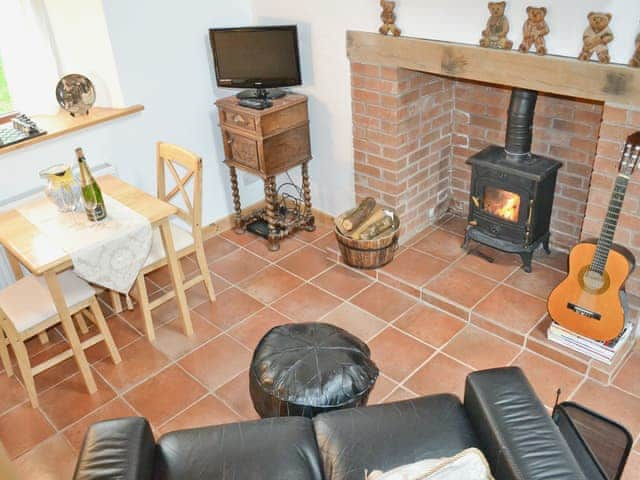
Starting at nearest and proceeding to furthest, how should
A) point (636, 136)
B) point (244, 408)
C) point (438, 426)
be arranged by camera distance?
point (438, 426) → point (636, 136) → point (244, 408)

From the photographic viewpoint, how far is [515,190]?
3285mm

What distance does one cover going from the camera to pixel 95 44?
3.38m

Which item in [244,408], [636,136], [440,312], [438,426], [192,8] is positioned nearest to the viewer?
[438,426]

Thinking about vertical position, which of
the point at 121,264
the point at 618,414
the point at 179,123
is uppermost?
the point at 179,123

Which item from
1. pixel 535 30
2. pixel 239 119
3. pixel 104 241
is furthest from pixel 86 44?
pixel 535 30

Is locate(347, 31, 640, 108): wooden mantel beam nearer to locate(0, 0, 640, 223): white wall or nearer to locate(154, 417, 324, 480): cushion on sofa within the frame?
locate(0, 0, 640, 223): white wall

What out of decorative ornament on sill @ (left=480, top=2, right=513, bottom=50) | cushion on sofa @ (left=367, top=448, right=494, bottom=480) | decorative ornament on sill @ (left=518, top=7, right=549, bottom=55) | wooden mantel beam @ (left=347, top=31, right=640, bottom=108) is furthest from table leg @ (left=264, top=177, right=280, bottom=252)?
cushion on sofa @ (left=367, top=448, right=494, bottom=480)

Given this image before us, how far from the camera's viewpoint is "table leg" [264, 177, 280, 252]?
→ 3.76 meters

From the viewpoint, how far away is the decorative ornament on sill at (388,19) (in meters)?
3.09

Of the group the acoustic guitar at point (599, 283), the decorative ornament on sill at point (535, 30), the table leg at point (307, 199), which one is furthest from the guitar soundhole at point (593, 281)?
the table leg at point (307, 199)

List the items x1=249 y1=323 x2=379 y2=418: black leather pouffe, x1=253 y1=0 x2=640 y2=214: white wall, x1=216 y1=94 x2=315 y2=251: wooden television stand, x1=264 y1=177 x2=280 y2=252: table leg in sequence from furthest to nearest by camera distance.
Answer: x1=264 y1=177 x2=280 y2=252: table leg, x1=216 y1=94 x2=315 y2=251: wooden television stand, x1=253 y1=0 x2=640 y2=214: white wall, x1=249 y1=323 x2=379 y2=418: black leather pouffe

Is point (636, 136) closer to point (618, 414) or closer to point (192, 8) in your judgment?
point (618, 414)

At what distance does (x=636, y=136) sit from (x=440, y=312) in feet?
4.41

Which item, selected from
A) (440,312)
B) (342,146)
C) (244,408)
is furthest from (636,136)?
(244,408)
